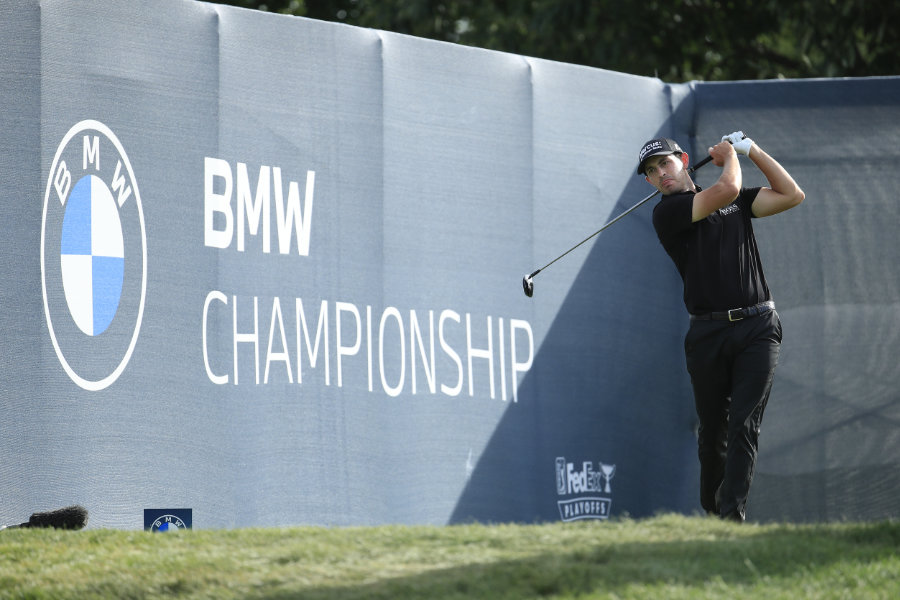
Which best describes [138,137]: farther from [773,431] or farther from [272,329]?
[773,431]

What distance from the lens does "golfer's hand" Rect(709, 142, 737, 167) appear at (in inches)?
223

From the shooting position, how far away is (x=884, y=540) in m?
4.25

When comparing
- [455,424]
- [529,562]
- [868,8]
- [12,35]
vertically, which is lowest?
[529,562]

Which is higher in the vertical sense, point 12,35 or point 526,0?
point 526,0

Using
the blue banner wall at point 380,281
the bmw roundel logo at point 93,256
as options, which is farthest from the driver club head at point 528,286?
the bmw roundel logo at point 93,256

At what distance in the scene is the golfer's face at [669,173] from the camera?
5820mm

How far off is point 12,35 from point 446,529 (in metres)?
3.06

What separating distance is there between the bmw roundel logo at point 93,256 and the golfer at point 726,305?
8.14 feet

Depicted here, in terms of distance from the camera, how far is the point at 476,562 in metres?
4.02

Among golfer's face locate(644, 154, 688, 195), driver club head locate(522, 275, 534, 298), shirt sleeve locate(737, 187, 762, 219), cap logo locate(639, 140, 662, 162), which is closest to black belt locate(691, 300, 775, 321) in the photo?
shirt sleeve locate(737, 187, 762, 219)

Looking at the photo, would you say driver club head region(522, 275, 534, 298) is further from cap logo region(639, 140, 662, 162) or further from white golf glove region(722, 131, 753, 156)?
white golf glove region(722, 131, 753, 156)

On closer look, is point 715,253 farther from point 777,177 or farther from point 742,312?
A: point 777,177

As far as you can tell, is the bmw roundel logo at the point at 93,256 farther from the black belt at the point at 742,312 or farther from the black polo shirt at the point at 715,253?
the black belt at the point at 742,312

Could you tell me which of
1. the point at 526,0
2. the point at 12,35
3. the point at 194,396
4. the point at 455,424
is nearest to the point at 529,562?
the point at 194,396
